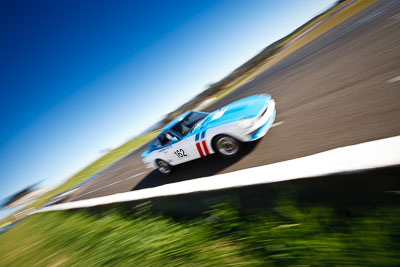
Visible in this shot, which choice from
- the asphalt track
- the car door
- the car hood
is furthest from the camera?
the car door

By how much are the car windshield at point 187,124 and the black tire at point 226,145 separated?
95 cm

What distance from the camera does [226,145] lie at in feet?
14.3

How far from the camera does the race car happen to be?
3.97 metres

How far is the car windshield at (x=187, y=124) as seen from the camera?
16.7ft

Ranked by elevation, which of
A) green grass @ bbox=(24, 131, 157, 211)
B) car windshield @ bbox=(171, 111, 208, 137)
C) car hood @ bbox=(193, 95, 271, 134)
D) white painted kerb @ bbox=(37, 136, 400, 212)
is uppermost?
green grass @ bbox=(24, 131, 157, 211)

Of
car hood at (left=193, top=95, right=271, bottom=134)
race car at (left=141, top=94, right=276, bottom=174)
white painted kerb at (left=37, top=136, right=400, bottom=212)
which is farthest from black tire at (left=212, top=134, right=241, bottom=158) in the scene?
white painted kerb at (left=37, top=136, right=400, bottom=212)

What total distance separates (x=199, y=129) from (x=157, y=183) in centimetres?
245

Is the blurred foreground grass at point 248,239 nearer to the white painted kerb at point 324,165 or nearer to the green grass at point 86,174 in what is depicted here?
the white painted kerb at point 324,165

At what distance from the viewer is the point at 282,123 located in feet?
15.6

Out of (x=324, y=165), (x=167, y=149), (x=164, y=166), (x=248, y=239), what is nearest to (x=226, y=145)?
(x=167, y=149)

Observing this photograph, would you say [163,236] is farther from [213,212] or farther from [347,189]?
[347,189]

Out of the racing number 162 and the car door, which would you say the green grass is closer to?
the car door

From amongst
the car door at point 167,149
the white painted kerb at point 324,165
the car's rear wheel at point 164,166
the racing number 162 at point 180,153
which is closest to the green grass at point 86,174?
the car's rear wheel at point 164,166

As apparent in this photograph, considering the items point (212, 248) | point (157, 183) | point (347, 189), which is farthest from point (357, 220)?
point (157, 183)
